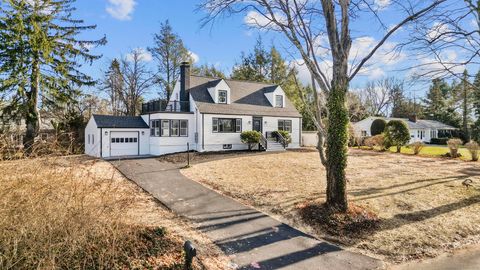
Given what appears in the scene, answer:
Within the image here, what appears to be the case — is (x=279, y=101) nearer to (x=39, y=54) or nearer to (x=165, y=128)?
(x=165, y=128)

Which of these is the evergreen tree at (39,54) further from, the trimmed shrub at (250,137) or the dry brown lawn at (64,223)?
the dry brown lawn at (64,223)

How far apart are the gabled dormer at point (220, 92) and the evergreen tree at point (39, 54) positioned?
9977 mm

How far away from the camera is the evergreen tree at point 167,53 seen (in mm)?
31938

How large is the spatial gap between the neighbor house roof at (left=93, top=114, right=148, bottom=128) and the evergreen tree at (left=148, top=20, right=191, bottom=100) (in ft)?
35.0

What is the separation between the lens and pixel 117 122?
20.8 metres

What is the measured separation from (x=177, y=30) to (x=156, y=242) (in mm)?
31154

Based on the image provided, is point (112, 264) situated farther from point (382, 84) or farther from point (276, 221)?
point (382, 84)

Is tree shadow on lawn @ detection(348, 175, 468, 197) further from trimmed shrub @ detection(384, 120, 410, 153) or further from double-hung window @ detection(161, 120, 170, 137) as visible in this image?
double-hung window @ detection(161, 120, 170, 137)

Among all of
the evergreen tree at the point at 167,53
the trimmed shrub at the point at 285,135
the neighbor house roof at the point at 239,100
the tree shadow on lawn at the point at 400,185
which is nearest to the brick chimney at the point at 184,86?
the neighbor house roof at the point at 239,100

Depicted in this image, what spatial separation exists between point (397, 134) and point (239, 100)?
14.0 m

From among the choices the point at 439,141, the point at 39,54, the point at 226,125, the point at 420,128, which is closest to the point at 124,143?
the point at 226,125

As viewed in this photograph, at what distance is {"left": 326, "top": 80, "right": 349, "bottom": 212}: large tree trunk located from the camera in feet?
26.1

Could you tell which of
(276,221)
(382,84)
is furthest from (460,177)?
(382,84)

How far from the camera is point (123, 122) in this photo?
2120 centimetres
